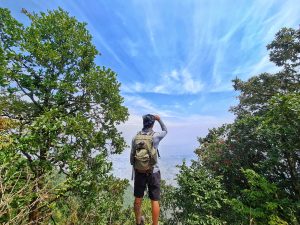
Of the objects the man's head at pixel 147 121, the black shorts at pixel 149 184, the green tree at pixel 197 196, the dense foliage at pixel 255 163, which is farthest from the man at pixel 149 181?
the green tree at pixel 197 196

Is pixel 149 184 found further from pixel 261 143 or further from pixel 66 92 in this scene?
pixel 261 143

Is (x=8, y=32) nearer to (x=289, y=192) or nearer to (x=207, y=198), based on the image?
(x=207, y=198)

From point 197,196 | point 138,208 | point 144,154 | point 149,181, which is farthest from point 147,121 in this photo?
point 197,196

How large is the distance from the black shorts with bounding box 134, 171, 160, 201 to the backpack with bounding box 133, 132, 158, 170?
26cm

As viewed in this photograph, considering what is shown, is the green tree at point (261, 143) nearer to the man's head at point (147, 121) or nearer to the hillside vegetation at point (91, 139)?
the hillside vegetation at point (91, 139)

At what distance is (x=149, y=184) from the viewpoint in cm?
595

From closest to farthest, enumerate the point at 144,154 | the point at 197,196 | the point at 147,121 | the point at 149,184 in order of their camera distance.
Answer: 1. the point at 144,154
2. the point at 149,184
3. the point at 147,121
4. the point at 197,196

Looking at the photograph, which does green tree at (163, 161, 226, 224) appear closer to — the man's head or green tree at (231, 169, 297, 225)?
green tree at (231, 169, 297, 225)

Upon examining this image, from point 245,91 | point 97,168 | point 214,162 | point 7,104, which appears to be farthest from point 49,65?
point 245,91

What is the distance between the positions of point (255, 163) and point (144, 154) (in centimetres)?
1619

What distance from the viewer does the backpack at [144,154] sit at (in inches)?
227

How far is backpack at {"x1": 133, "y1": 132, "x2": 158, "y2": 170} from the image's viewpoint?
5.75 metres

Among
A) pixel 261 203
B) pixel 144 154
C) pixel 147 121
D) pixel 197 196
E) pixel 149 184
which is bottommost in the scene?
pixel 261 203

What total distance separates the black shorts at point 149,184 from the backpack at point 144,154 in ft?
0.84
